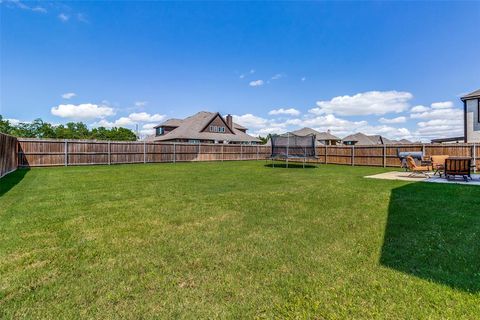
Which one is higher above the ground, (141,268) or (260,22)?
(260,22)

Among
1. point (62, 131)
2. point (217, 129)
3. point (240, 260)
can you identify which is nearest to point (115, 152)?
point (240, 260)

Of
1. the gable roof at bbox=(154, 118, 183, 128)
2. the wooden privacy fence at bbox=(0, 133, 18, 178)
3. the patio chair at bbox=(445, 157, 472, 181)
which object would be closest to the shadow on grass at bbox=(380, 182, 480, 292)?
the patio chair at bbox=(445, 157, 472, 181)

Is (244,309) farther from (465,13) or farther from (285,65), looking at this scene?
(285,65)

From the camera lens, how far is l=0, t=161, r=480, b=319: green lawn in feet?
5.97

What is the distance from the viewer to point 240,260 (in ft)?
8.46

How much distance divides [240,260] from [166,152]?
16982 millimetres

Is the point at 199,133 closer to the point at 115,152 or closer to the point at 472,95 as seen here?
the point at 115,152

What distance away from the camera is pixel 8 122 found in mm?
43062

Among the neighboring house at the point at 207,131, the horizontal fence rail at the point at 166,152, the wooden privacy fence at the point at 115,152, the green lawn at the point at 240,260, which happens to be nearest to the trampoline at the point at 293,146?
the horizontal fence rail at the point at 166,152

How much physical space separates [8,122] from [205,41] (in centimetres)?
4727

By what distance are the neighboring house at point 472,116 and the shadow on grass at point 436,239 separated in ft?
46.3

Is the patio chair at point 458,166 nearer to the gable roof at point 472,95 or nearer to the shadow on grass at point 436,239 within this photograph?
the shadow on grass at point 436,239

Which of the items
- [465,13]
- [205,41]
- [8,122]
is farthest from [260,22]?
[8,122]

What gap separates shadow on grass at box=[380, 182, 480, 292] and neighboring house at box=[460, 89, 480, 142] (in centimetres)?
1413
